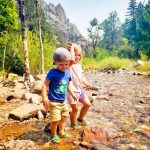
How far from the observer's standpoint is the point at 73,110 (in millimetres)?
5883

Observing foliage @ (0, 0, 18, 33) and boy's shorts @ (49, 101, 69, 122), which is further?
foliage @ (0, 0, 18, 33)

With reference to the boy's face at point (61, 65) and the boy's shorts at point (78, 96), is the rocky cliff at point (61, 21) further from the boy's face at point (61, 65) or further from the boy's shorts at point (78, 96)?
the boy's face at point (61, 65)

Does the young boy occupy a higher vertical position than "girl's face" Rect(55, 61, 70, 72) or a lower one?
lower

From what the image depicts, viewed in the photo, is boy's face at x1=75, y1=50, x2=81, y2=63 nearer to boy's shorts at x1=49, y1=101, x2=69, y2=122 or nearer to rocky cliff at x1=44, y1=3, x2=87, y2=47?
boy's shorts at x1=49, y1=101, x2=69, y2=122

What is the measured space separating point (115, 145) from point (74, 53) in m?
1.92

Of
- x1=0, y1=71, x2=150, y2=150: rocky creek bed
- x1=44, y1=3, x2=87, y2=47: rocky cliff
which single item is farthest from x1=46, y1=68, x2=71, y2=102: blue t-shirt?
x1=44, y1=3, x2=87, y2=47: rocky cliff

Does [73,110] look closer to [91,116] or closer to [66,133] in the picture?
[66,133]

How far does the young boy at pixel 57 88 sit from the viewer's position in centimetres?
492

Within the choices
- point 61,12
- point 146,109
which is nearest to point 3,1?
point 146,109

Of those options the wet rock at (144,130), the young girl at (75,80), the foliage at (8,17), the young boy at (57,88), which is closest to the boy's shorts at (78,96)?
the young girl at (75,80)

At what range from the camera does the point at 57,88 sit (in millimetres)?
5102

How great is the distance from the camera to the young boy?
4918 mm

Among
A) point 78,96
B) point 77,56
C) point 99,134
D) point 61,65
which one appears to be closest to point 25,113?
point 78,96

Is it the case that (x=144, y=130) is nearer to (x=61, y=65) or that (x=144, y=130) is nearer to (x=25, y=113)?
(x=61, y=65)
